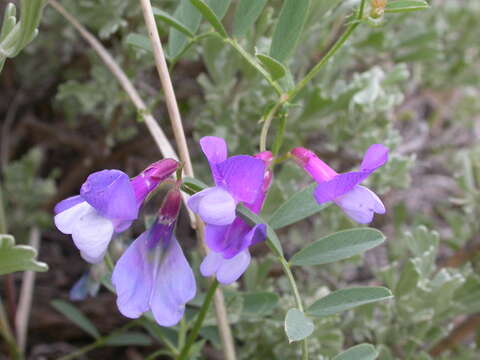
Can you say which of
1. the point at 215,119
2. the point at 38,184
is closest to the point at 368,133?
the point at 215,119

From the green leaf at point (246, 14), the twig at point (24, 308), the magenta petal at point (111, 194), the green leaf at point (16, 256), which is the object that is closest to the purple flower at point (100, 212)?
the magenta petal at point (111, 194)

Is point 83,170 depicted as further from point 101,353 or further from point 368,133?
point 368,133

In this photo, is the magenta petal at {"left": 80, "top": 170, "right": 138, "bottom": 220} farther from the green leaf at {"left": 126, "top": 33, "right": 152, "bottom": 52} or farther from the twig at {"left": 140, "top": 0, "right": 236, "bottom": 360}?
the green leaf at {"left": 126, "top": 33, "right": 152, "bottom": 52}

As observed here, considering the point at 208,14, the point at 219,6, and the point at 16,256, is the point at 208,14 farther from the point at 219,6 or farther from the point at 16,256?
the point at 16,256

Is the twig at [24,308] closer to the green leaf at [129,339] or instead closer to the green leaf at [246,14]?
the green leaf at [129,339]

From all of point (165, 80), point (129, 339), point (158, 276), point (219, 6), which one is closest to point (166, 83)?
point (165, 80)

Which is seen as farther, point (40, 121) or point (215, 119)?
point (40, 121)

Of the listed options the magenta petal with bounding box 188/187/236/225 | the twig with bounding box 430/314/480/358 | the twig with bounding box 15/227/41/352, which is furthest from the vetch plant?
the twig with bounding box 430/314/480/358
